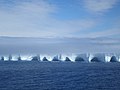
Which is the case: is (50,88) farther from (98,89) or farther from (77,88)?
(98,89)

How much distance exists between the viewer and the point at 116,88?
89375 mm

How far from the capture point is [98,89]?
87.5m

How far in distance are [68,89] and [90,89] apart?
761 centimetres

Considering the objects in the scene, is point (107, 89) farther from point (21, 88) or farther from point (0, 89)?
point (0, 89)

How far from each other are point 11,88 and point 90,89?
2758 centimetres

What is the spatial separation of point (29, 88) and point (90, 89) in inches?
837

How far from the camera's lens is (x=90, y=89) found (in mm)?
87250

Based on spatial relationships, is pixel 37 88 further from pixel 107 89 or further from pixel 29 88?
pixel 107 89

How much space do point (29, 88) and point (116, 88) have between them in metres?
30.7

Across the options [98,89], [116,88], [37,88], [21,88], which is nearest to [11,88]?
[21,88]

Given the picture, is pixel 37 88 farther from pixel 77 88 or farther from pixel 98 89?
pixel 98 89

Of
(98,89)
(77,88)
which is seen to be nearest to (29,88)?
(77,88)

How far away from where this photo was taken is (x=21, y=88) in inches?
3465

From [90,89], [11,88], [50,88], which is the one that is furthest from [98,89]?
[11,88]
